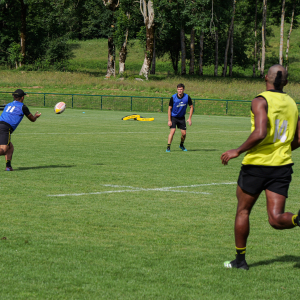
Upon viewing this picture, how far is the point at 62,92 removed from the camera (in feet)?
160

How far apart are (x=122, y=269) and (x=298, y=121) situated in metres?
2.31

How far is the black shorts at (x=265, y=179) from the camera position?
16.0 ft

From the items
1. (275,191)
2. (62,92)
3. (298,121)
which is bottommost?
(62,92)

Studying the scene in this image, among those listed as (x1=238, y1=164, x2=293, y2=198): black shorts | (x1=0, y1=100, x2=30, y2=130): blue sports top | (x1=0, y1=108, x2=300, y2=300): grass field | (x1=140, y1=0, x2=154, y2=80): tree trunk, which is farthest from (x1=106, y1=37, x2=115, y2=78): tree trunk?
(x1=238, y1=164, x2=293, y2=198): black shorts

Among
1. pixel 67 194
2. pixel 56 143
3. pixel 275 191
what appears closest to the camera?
pixel 275 191

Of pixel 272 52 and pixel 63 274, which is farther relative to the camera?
pixel 272 52

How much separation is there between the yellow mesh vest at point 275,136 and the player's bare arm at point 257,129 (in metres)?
0.11

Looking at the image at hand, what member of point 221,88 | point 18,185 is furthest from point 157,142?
point 221,88

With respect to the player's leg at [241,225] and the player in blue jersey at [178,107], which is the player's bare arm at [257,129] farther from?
the player in blue jersey at [178,107]

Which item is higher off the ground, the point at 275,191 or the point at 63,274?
the point at 275,191

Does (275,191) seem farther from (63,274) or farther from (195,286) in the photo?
(63,274)

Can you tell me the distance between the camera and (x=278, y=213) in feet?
16.0

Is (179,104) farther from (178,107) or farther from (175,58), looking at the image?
(175,58)

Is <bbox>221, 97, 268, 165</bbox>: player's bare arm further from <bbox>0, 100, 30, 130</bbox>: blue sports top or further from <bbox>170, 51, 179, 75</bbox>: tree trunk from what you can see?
<bbox>170, 51, 179, 75</bbox>: tree trunk
